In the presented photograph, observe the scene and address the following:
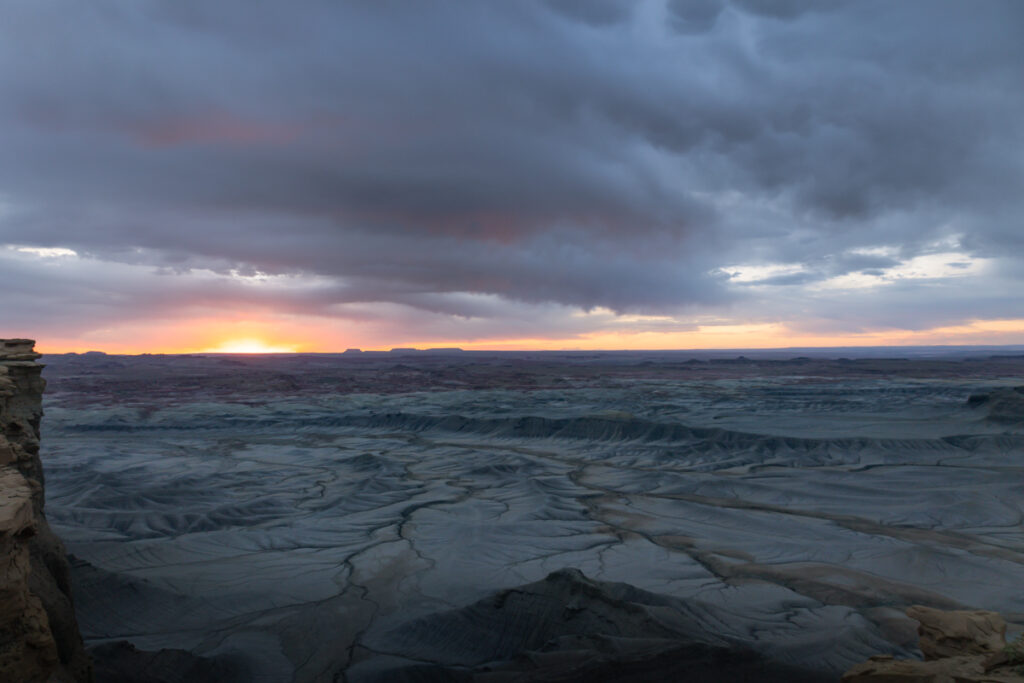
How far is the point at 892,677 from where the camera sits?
523 centimetres

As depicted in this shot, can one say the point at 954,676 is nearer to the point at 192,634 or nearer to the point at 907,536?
the point at 192,634

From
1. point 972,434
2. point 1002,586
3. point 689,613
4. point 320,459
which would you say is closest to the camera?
point 689,613

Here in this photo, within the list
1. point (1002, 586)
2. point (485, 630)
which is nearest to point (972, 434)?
point (1002, 586)

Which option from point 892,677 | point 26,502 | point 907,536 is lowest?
point 907,536

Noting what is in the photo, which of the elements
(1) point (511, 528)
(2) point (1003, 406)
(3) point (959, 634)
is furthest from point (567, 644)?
(2) point (1003, 406)

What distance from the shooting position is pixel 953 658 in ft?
17.9

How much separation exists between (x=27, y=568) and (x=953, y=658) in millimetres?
7678

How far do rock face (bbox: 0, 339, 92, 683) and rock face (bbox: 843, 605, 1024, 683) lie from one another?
6.65 metres

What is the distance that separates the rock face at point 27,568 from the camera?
14.3 ft

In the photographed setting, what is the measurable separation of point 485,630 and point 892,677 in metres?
6.10

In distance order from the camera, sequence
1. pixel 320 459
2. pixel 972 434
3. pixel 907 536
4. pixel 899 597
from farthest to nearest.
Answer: pixel 972 434
pixel 320 459
pixel 907 536
pixel 899 597

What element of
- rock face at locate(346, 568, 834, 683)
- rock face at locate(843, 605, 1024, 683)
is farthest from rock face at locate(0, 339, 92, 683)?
rock face at locate(843, 605, 1024, 683)

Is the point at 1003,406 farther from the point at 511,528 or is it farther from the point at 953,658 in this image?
the point at 953,658

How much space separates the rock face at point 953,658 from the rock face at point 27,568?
21.8ft
